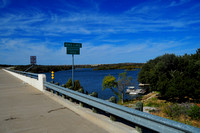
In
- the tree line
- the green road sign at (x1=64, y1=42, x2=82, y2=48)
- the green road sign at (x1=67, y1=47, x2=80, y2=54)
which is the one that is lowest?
the tree line

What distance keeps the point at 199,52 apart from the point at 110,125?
5016cm

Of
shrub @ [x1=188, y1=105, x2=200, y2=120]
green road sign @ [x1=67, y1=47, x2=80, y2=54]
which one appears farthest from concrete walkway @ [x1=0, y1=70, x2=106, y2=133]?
shrub @ [x1=188, y1=105, x2=200, y2=120]

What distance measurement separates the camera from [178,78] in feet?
128

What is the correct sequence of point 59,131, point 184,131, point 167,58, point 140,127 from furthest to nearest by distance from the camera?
point 167,58
point 59,131
point 140,127
point 184,131

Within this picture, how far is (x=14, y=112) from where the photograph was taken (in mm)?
6598

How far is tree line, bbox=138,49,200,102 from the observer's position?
3459 cm

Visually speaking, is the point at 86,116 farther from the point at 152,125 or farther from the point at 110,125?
the point at 152,125

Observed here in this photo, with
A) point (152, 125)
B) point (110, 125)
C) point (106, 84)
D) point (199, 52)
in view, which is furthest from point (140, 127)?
point (106, 84)

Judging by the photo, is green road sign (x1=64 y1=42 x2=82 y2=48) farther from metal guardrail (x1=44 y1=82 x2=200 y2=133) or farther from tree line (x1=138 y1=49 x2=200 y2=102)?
tree line (x1=138 y1=49 x2=200 y2=102)

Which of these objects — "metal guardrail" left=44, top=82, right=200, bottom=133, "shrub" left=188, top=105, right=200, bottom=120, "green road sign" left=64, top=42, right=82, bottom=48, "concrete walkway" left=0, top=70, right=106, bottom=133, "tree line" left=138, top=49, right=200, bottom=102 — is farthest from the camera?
"tree line" left=138, top=49, right=200, bottom=102

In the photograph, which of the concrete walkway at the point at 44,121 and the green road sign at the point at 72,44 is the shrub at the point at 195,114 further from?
the green road sign at the point at 72,44

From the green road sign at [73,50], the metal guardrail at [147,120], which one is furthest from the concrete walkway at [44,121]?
the green road sign at [73,50]

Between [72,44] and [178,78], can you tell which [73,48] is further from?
[178,78]

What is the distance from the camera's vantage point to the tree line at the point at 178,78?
3459 cm
